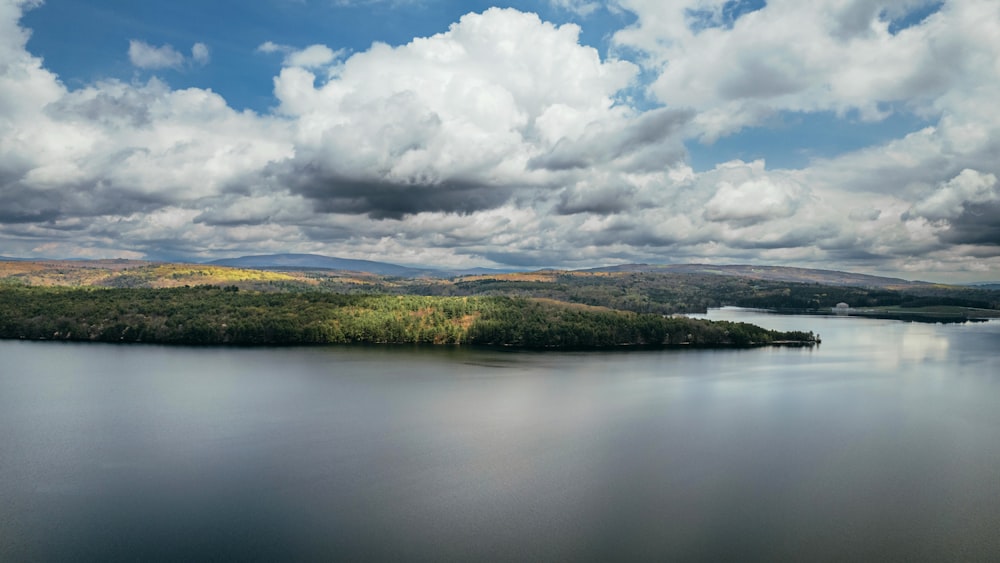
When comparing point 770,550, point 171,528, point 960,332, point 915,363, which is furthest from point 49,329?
point 960,332

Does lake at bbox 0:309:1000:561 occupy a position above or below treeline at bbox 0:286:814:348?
below

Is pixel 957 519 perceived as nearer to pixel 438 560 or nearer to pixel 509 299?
pixel 438 560

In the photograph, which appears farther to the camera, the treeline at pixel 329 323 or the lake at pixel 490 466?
the treeline at pixel 329 323

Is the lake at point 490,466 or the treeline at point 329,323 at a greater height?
the treeline at point 329,323

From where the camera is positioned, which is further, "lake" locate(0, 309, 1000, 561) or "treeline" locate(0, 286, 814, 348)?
"treeline" locate(0, 286, 814, 348)
